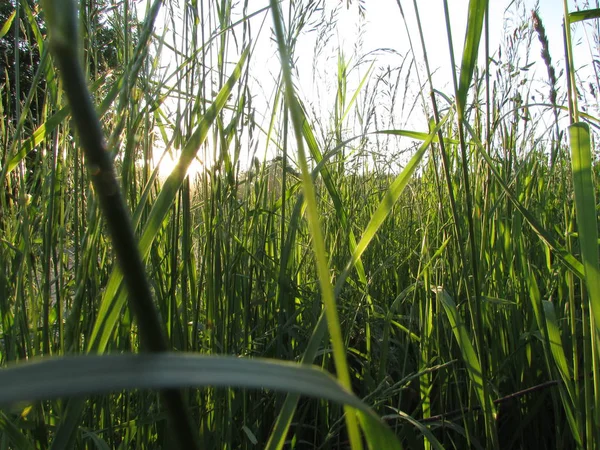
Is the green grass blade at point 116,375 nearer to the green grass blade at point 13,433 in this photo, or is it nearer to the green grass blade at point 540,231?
the green grass blade at point 13,433

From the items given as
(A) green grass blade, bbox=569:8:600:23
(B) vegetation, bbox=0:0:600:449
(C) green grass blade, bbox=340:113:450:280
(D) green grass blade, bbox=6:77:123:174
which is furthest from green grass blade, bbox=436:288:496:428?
(D) green grass blade, bbox=6:77:123:174

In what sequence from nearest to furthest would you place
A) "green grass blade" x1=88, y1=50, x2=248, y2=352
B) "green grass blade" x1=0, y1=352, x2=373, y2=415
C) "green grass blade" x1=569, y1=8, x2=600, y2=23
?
"green grass blade" x1=0, y1=352, x2=373, y2=415 < "green grass blade" x1=88, y1=50, x2=248, y2=352 < "green grass blade" x1=569, y1=8, x2=600, y2=23

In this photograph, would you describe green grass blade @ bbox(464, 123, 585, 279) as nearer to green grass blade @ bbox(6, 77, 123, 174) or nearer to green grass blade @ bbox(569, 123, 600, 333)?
green grass blade @ bbox(569, 123, 600, 333)

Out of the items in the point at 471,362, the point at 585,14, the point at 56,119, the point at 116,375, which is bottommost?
the point at 471,362

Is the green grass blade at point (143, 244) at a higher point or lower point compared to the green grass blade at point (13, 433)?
higher

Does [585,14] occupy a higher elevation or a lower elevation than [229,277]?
higher

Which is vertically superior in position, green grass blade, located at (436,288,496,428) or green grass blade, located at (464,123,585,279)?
green grass blade, located at (464,123,585,279)

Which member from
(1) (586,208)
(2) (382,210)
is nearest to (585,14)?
(1) (586,208)

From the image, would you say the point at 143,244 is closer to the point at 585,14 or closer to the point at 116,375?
the point at 116,375

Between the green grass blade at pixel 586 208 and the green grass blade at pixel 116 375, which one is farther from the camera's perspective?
the green grass blade at pixel 586 208

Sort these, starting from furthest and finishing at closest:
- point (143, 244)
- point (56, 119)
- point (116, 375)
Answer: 1. point (56, 119)
2. point (143, 244)
3. point (116, 375)

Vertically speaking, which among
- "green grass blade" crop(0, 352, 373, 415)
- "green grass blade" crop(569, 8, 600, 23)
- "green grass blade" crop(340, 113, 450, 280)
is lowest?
"green grass blade" crop(0, 352, 373, 415)

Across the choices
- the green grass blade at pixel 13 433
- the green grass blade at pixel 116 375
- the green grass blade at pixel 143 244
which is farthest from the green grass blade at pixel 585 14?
the green grass blade at pixel 13 433

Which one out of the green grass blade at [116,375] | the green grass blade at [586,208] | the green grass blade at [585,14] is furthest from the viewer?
the green grass blade at [585,14]
